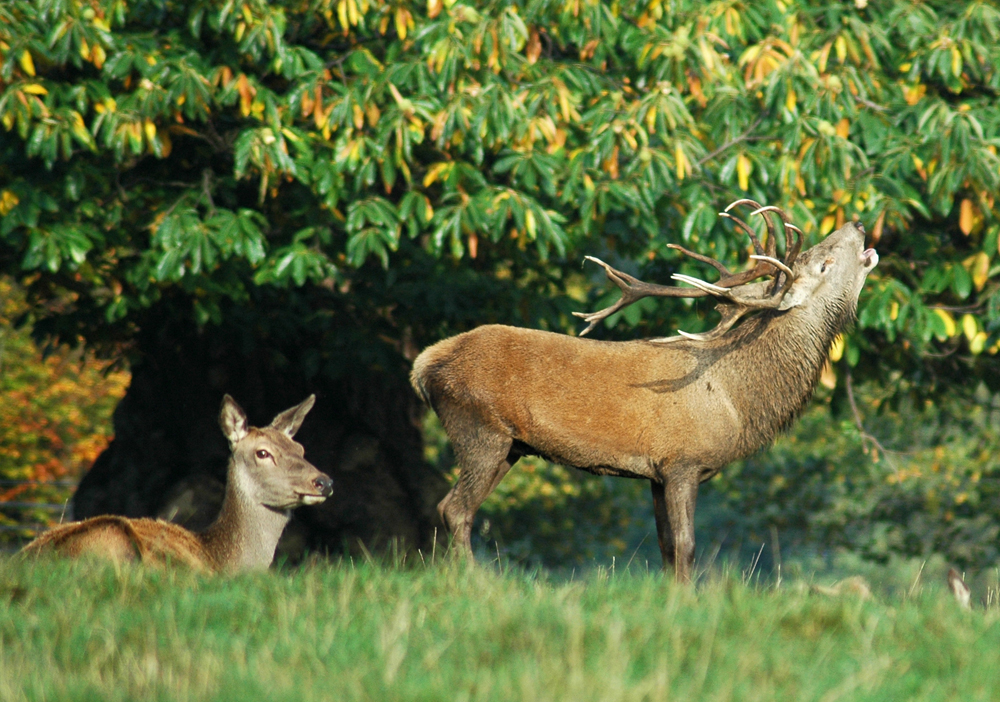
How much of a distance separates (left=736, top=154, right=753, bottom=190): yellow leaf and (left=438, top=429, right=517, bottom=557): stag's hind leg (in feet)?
8.98

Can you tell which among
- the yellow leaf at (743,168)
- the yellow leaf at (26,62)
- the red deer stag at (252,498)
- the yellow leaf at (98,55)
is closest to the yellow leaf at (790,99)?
the yellow leaf at (743,168)

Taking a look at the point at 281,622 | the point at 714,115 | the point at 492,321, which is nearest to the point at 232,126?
the point at 492,321

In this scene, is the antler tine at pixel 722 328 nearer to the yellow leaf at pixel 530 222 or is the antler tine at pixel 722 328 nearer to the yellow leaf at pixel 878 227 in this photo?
the yellow leaf at pixel 530 222

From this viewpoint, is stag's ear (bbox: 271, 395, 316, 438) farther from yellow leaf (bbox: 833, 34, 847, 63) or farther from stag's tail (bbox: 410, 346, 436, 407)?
yellow leaf (bbox: 833, 34, 847, 63)

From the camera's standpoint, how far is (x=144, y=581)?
170 inches

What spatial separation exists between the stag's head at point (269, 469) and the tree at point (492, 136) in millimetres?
1489

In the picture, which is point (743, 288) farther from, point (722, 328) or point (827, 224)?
point (827, 224)

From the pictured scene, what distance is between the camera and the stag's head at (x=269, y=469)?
5.60m

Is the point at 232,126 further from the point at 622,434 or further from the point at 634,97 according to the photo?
the point at 622,434

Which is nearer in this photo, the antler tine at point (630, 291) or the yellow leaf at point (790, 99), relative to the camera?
the antler tine at point (630, 291)

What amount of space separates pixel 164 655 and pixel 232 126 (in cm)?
567

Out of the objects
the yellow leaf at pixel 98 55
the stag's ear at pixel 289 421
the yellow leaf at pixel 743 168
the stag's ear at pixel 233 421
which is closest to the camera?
the stag's ear at pixel 233 421

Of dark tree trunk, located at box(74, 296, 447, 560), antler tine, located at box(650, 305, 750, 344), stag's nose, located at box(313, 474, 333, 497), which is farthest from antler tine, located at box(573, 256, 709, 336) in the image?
dark tree trunk, located at box(74, 296, 447, 560)

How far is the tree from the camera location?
675 cm
